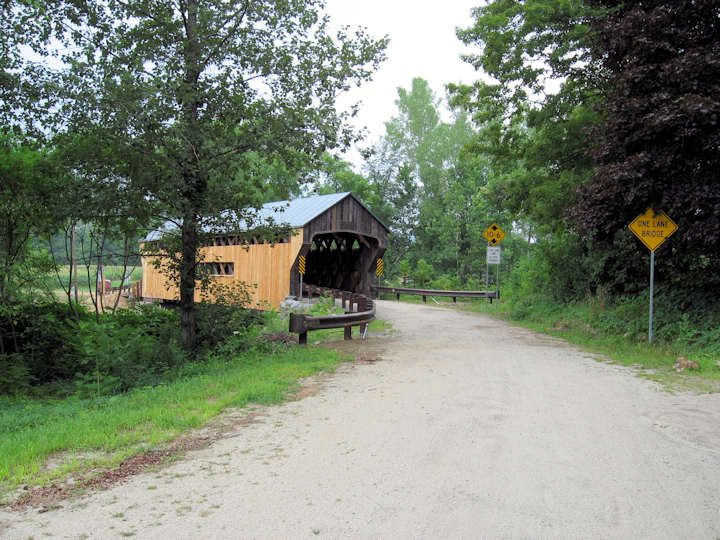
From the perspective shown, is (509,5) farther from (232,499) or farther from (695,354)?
(232,499)

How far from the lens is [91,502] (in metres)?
2.96

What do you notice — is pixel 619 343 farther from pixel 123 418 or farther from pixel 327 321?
pixel 123 418

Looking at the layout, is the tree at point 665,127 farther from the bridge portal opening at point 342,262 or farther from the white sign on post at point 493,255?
the bridge portal opening at point 342,262

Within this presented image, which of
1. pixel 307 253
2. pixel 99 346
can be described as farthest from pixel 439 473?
pixel 307 253

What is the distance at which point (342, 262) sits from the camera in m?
24.6

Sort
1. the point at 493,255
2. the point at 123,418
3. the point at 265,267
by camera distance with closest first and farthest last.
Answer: the point at 123,418 → the point at 493,255 → the point at 265,267

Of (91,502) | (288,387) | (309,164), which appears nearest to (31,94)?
(309,164)

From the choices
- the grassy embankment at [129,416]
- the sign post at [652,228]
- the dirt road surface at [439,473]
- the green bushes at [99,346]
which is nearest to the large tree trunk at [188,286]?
the green bushes at [99,346]

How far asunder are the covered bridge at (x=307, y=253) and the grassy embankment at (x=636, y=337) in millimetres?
8071

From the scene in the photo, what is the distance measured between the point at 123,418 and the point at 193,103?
5.03m

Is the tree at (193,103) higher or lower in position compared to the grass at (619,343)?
higher

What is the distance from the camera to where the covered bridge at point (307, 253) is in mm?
18953

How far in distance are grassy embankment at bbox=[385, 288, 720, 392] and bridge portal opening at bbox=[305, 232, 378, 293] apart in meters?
9.34

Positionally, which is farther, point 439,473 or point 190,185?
point 190,185
